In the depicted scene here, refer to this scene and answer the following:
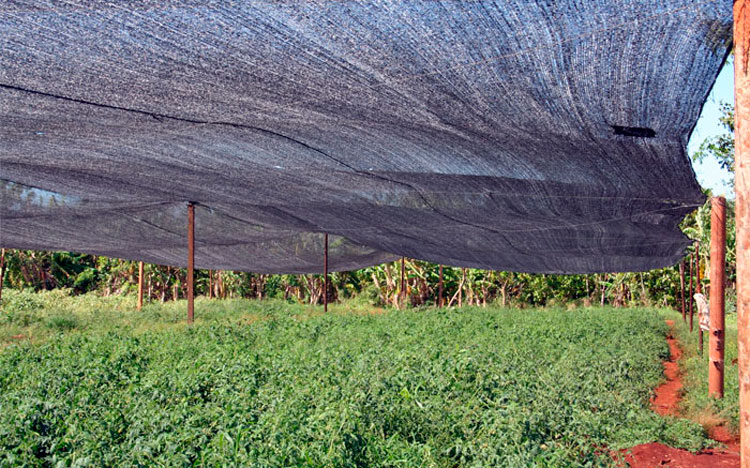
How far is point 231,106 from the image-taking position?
4559mm

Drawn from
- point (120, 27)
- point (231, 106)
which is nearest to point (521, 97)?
point (231, 106)

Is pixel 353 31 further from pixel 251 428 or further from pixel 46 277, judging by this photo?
pixel 46 277

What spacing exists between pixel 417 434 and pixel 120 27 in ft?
9.44

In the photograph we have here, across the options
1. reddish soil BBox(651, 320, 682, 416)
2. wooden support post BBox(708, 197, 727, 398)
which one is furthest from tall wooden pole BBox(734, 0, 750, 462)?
wooden support post BBox(708, 197, 727, 398)

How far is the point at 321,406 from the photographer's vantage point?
13.0ft

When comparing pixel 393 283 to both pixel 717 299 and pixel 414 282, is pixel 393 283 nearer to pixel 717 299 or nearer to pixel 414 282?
pixel 414 282

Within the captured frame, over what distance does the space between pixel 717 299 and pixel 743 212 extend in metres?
5.29

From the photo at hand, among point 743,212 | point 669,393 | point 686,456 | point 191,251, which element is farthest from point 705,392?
point 191,251

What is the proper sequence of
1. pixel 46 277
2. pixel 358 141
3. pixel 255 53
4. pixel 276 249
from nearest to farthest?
pixel 255 53 → pixel 358 141 → pixel 276 249 → pixel 46 277

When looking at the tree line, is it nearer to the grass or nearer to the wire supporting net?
the grass

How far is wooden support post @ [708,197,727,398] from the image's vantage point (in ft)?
25.0

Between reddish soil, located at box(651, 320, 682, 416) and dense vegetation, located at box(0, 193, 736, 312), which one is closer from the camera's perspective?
reddish soil, located at box(651, 320, 682, 416)

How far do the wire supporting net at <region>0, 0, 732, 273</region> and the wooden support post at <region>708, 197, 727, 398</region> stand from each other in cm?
57

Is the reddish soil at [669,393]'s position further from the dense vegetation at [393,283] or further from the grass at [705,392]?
the dense vegetation at [393,283]
